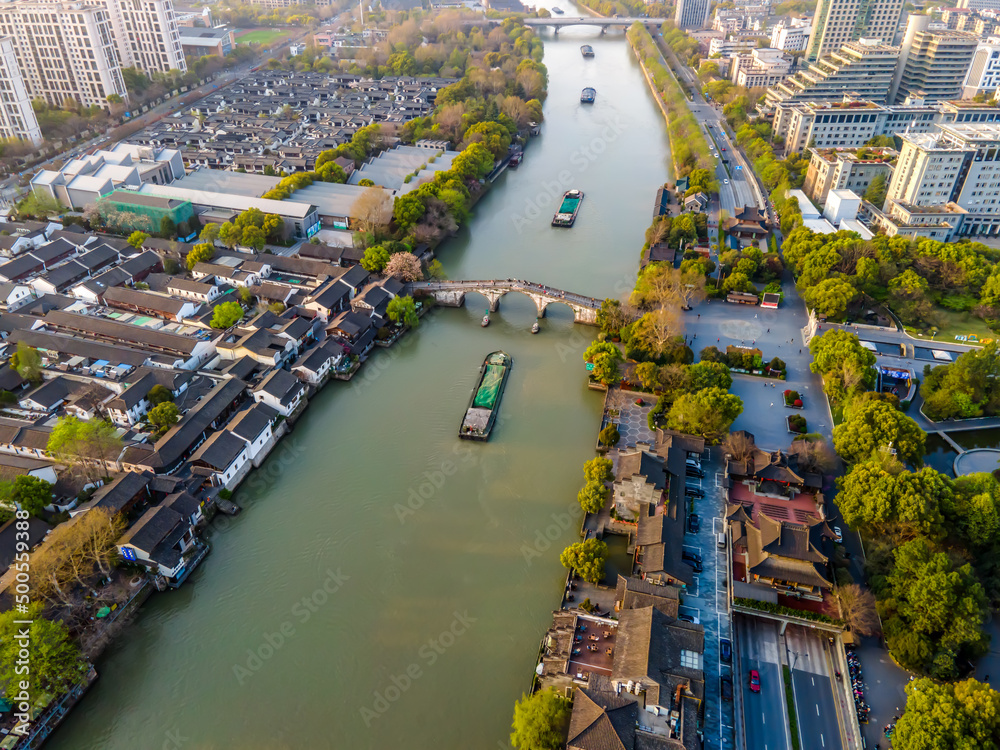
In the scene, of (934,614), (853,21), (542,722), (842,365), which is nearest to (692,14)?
(853,21)

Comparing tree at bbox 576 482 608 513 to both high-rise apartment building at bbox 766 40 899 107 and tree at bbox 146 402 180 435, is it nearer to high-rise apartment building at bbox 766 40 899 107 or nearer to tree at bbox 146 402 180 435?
tree at bbox 146 402 180 435

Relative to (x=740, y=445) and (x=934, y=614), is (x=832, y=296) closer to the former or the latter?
(x=740, y=445)

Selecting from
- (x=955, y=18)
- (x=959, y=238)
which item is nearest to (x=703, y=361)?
(x=959, y=238)

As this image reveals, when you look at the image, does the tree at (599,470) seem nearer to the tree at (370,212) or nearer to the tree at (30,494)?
the tree at (30,494)

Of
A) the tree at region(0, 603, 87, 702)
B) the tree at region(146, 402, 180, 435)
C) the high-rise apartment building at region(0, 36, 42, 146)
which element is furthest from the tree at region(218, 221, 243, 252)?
the high-rise apartment building at region(0, 36, 42, 146)

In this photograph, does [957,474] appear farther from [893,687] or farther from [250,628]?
[250,628]

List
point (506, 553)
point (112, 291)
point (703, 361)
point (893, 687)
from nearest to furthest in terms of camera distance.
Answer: point (893, 687) < point (506, 553) < point (703, 361) < point (112, 291)

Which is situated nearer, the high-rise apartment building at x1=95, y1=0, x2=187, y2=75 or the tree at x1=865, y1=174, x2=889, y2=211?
the tree at x1=865, y1=174, x2=889, y2=211

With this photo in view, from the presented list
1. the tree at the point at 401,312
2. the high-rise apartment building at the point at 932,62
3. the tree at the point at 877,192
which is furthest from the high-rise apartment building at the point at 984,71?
the tree at the point at 401,312
